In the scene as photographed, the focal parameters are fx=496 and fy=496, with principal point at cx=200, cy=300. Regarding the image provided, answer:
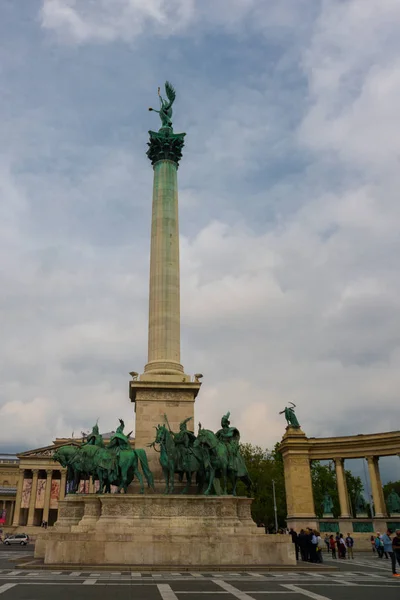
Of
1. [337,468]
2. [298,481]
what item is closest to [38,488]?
[298,481]

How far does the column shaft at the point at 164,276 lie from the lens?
31.2 m

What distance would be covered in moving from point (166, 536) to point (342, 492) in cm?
3501

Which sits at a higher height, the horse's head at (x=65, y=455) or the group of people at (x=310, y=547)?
the horse's head at (x=65, y=455)

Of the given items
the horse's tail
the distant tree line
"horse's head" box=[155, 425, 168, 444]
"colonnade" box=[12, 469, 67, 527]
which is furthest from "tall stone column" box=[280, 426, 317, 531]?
"colonnade" box=[12, 469, 67, 527]

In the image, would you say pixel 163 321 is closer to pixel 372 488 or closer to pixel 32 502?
pixel 372 488

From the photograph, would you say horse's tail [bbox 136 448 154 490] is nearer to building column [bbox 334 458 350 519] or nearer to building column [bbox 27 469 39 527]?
building column [bbox 334 458 350 519]

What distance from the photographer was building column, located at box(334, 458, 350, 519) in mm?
50272

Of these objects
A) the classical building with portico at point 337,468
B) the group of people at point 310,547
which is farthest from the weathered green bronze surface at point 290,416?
the group of people at point 310,547

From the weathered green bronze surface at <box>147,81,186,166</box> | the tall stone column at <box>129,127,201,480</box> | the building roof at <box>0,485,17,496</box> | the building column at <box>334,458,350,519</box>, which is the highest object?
the weathered green bronze surface at <box>147,81,186,166</box>

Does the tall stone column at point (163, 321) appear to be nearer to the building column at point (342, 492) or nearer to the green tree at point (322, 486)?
the building column at point (342, 492)

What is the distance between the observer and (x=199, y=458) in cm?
2544

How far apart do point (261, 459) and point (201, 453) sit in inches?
2098

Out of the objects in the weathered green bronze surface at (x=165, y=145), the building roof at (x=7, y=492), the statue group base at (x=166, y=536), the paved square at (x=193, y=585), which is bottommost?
the paved square at (x=193, y=585)

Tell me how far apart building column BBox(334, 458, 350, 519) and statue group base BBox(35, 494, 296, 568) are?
1186 inches
